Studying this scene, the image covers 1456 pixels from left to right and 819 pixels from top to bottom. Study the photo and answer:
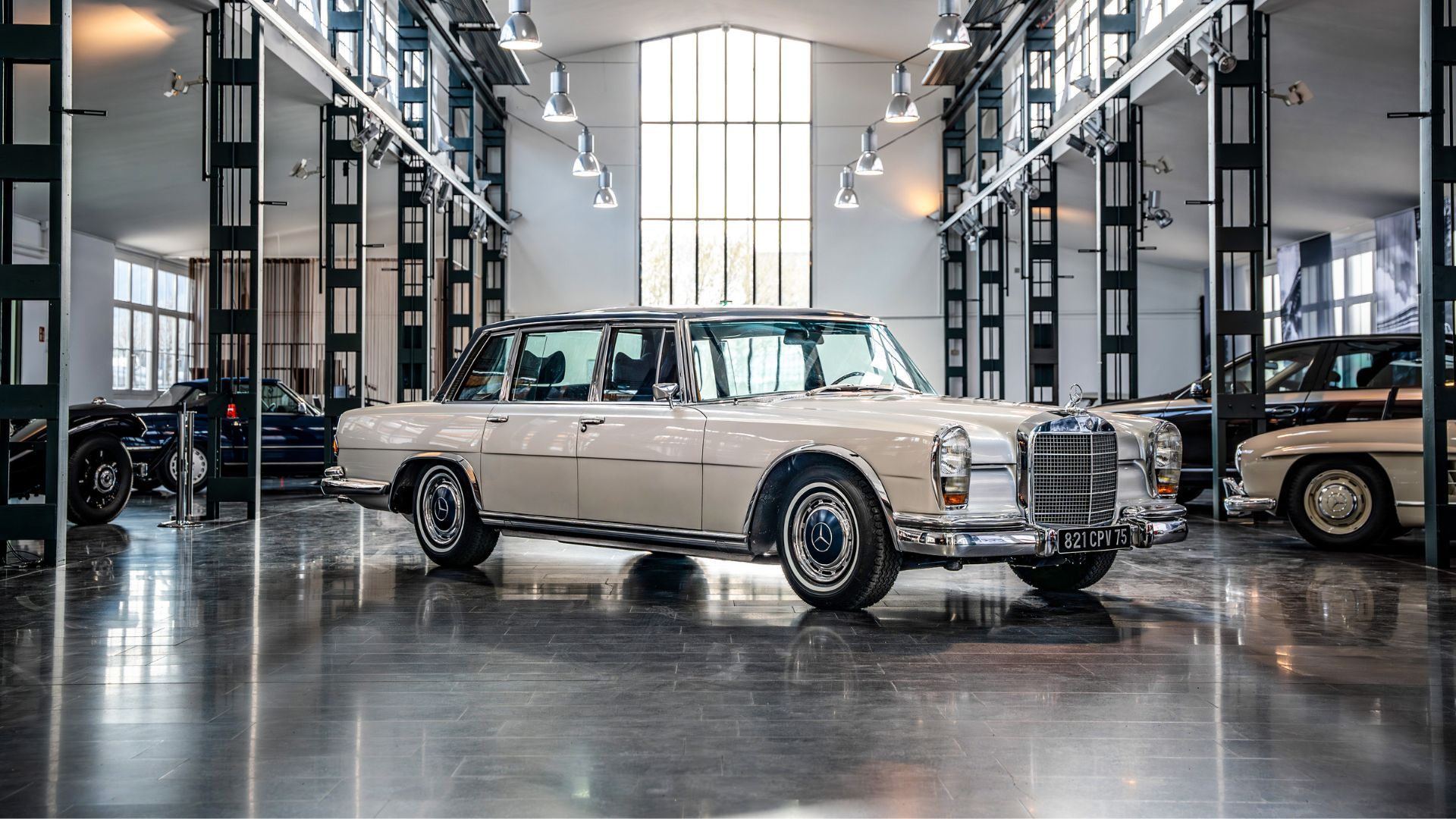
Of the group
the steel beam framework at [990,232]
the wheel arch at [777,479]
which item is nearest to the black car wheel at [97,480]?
the wheel arch at [777,479]

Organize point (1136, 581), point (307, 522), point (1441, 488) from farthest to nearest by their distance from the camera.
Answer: point (307, 522)
point (1441, 488)
point (1136, 581)

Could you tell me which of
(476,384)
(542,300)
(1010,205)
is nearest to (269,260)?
(542,300)

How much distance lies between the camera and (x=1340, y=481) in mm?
9078

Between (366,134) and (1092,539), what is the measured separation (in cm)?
1282

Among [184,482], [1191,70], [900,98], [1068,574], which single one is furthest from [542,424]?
[900,98]

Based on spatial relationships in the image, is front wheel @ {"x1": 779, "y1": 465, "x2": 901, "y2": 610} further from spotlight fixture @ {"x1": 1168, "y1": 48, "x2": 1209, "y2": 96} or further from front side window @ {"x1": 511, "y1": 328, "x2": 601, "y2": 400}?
spotlight fixture @ {"x1": 1168, "y1": 48, "x2": 1209, "y2": 96}

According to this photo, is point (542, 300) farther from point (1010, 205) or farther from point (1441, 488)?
point (1441, 488)

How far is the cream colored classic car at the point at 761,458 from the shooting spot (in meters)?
5.72

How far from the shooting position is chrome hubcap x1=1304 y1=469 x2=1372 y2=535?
9016 millimetres

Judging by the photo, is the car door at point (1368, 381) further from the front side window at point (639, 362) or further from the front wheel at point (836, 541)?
the front side window at point (639, 362)

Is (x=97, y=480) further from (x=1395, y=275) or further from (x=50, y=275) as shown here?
(x=1395, y=275)

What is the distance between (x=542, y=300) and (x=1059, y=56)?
1388 centimetres

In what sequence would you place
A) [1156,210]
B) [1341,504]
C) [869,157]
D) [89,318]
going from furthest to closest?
[89,318], [1156,210], [869,157], [1341,504]

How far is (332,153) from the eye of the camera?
16172 mm
